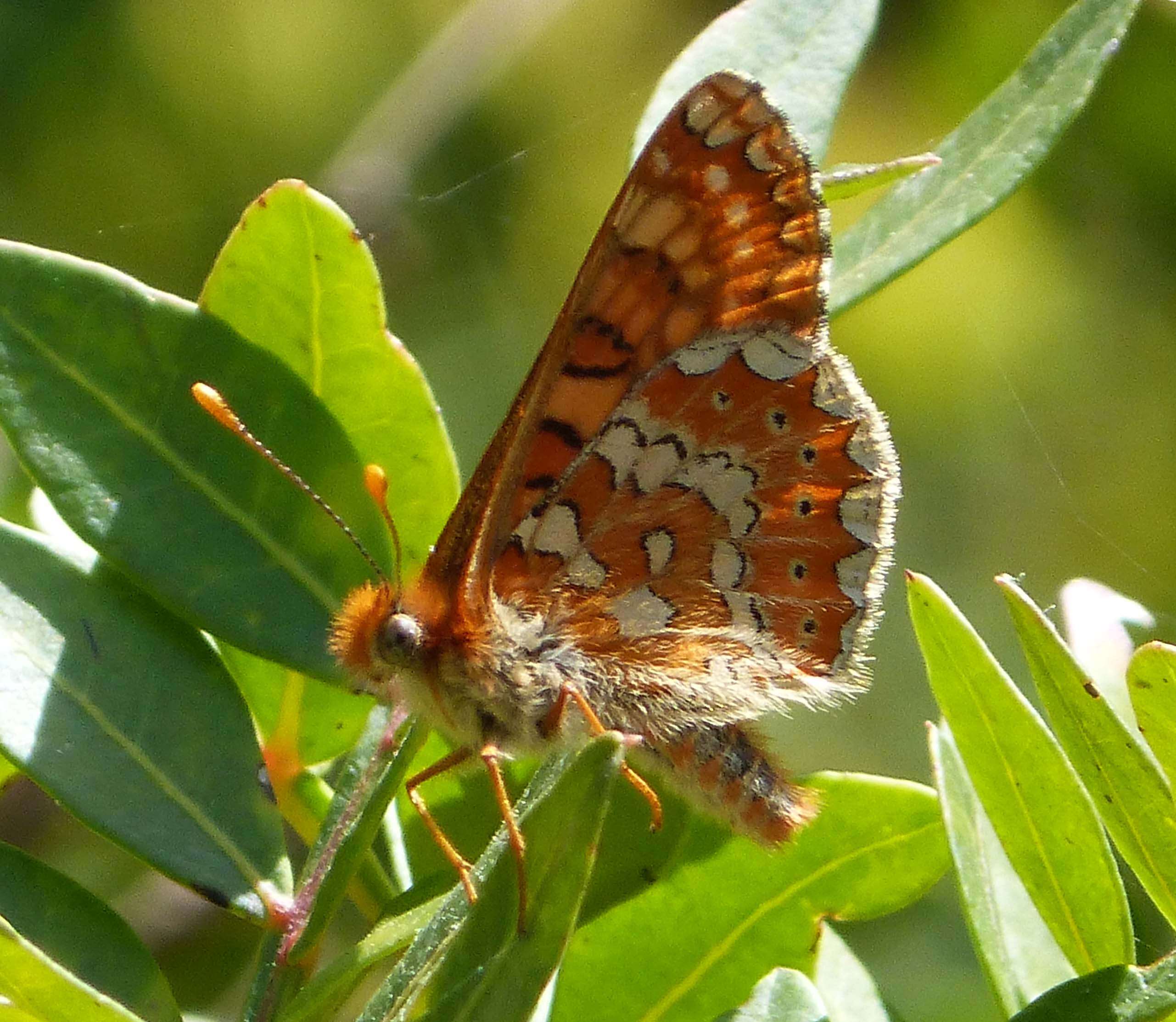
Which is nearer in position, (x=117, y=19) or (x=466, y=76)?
(x=117, y=19)

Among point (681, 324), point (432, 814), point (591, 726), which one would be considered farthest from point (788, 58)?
point (432, 814)

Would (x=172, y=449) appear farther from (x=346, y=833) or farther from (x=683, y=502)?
(x=683, y=502)

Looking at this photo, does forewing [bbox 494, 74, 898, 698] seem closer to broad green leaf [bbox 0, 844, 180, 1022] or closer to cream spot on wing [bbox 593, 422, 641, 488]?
cream spot on wing [bbox 593, 422, 641, 488]

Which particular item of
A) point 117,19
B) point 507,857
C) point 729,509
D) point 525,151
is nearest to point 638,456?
point 729,509

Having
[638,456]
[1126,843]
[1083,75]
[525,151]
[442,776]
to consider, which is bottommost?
[1126,843]

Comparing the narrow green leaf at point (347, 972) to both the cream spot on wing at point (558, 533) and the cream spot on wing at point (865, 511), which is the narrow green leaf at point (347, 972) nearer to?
the cream spot on wing at point (558, 533)

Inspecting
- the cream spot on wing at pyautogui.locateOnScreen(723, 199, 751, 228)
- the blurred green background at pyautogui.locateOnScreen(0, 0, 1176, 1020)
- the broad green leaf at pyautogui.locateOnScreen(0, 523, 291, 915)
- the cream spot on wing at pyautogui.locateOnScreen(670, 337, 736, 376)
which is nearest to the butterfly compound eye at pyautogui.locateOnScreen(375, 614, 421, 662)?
the broad green leaf at pyautogui.locateOnScreen(0, 523, 291, 915)

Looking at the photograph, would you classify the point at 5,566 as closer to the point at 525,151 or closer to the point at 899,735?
the point at 525,151

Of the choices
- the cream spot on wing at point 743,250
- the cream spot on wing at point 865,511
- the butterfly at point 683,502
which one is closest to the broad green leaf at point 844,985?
the butterfly at point 683,502
